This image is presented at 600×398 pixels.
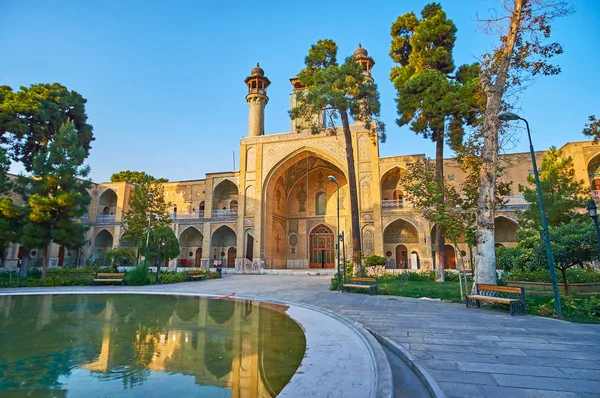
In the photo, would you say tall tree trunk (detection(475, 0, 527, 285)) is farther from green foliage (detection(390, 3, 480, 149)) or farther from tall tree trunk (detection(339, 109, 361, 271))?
tall tree trunk (detection(339, 109, 361, 271))

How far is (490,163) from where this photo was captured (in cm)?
833

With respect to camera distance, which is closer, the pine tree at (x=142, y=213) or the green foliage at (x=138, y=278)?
the green foliage at (x=138, y=278)

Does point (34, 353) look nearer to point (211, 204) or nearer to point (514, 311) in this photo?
point (514, 311)

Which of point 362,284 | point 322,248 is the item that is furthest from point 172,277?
point 322,248

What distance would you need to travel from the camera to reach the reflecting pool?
114 inches

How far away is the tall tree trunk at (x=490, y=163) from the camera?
804 cm

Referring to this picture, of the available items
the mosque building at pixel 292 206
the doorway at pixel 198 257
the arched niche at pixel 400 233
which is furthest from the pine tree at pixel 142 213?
the arched niche at pixel 400 233

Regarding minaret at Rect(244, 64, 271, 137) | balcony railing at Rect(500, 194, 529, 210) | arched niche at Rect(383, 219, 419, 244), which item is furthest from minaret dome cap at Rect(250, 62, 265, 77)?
balcony railing at Rect(500, 194, 529, 210)

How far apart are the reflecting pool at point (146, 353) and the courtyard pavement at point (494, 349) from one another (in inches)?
58.9

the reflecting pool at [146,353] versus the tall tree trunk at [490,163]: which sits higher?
the tall tree trunk at [490,163]

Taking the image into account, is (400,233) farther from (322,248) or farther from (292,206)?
(292,206)

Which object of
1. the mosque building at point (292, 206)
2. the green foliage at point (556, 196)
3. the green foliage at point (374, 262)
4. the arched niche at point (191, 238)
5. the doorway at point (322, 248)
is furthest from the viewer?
the arched niche at point (191, 238)

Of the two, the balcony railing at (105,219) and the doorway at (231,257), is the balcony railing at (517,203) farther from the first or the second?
the balcony railing at (105,219)

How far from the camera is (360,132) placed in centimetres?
2483
